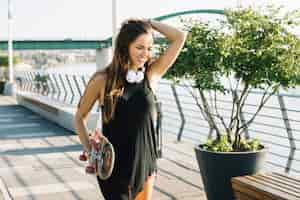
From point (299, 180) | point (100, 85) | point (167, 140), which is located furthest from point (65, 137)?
point (100, 85)

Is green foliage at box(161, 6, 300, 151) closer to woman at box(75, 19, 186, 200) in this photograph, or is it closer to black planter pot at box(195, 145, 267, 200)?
black planter pot at box(195, 145, 267, 200)

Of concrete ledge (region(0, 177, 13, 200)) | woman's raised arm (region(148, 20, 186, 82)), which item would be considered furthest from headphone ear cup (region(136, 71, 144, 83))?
concrete ledge (region(0, 177, 13, 200))

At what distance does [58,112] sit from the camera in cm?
962

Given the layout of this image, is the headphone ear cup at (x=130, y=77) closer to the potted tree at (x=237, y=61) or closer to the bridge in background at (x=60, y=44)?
the potted tree at (x=237, y=61)

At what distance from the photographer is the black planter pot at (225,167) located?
142 inches

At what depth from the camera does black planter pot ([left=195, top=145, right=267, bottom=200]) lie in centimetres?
362

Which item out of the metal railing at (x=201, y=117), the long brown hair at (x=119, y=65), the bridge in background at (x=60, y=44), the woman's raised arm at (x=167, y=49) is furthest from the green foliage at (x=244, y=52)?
the bridge in background at (x=60, y=44)

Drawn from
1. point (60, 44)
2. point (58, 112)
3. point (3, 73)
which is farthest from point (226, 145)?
point (60, 44)

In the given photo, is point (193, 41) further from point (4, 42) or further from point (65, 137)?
point (4, 42)

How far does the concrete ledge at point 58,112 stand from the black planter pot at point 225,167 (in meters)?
4.55

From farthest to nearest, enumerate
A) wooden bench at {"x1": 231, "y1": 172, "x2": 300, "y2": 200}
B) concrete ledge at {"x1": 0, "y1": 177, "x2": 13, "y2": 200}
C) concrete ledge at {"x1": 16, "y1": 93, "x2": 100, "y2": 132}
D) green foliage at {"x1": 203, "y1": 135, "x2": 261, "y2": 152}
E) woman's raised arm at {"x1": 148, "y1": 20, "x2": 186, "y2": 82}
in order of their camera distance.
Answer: concrete ledge at {"x1": 16, "y1": 93, "x2": 100, "y2": 132}
concrete ledge at {"x1": 0, "y1": 177, "x2": 13, "y2": 200}
green foliage at {"x1": 203, "y1": 135, "x2": 261, "y2": 152}
wooden bench at {"x1": 231, "y1": 172, "x2": 300, "y2": 200}
woman's raised arm at {"x1": 148, "y1": 20, "x2": 186, "y2": 82}

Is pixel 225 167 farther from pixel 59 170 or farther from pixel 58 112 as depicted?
pixel 58 112

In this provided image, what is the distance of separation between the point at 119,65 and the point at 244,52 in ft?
5.50

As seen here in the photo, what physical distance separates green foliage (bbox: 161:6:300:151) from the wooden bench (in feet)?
1.77
